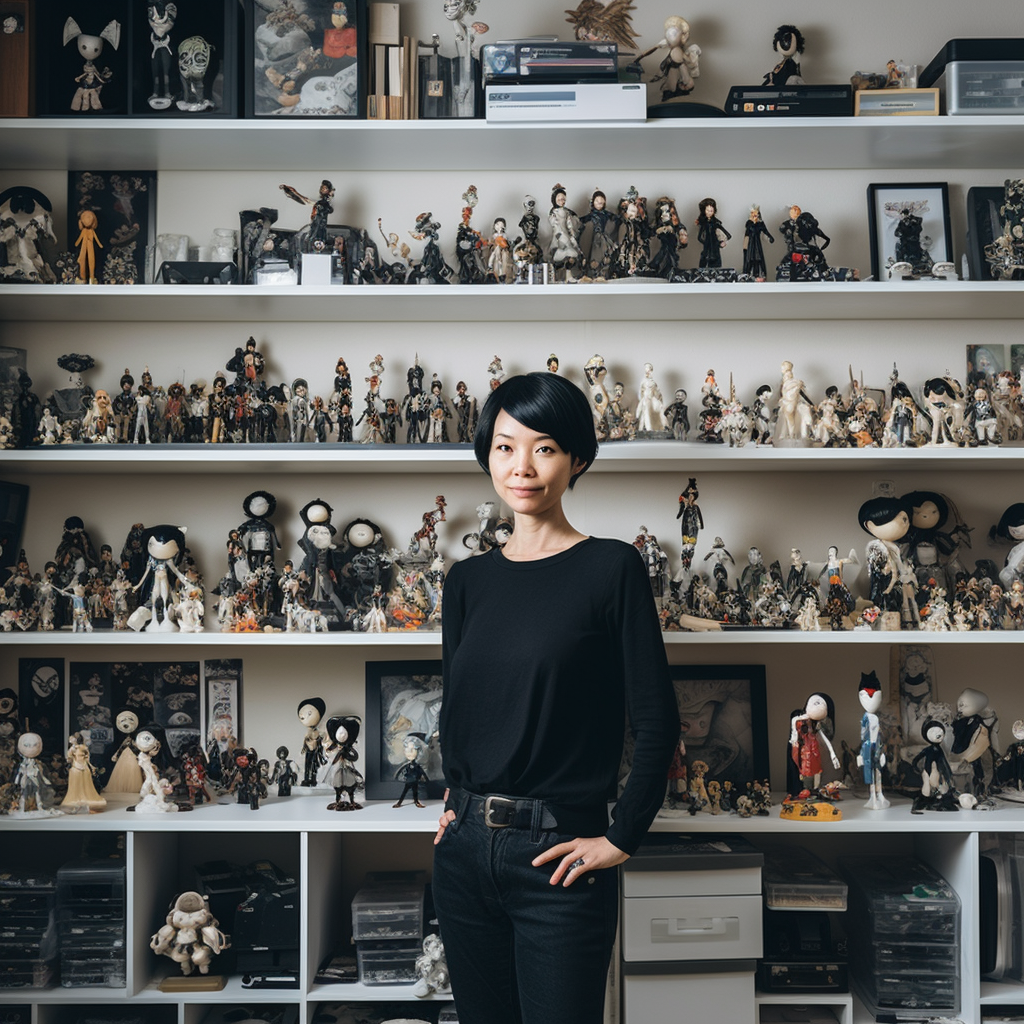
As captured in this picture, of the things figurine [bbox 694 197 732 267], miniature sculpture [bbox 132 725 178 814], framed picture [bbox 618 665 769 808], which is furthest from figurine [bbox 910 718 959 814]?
miniature sculpture [bbox 132 725 178 814]

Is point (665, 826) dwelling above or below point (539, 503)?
below

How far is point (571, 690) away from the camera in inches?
54.4

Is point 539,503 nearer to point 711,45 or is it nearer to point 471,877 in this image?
point 471,877

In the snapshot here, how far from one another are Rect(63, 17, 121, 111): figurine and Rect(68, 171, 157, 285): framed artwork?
0.56 ft

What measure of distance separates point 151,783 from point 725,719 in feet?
4.33

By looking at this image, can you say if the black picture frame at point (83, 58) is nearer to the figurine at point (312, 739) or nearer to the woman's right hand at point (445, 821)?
the figurine at point (312, 739)

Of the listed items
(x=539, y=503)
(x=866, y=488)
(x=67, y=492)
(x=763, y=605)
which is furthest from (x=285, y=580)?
(x=866, y=488)

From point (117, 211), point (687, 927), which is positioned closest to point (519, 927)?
point (687, 927)

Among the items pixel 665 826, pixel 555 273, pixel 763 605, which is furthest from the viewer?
pixel 555 273

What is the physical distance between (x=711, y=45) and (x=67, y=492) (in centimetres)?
194

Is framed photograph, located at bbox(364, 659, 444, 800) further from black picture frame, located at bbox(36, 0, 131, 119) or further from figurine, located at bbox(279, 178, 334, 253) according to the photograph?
black picture frame, located at bbox(36, 0, 131, 119)

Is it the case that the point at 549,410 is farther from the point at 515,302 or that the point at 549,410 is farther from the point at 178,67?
the point at 178,67

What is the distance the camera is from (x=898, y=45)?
2305 mm

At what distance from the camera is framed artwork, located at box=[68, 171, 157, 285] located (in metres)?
2.28
